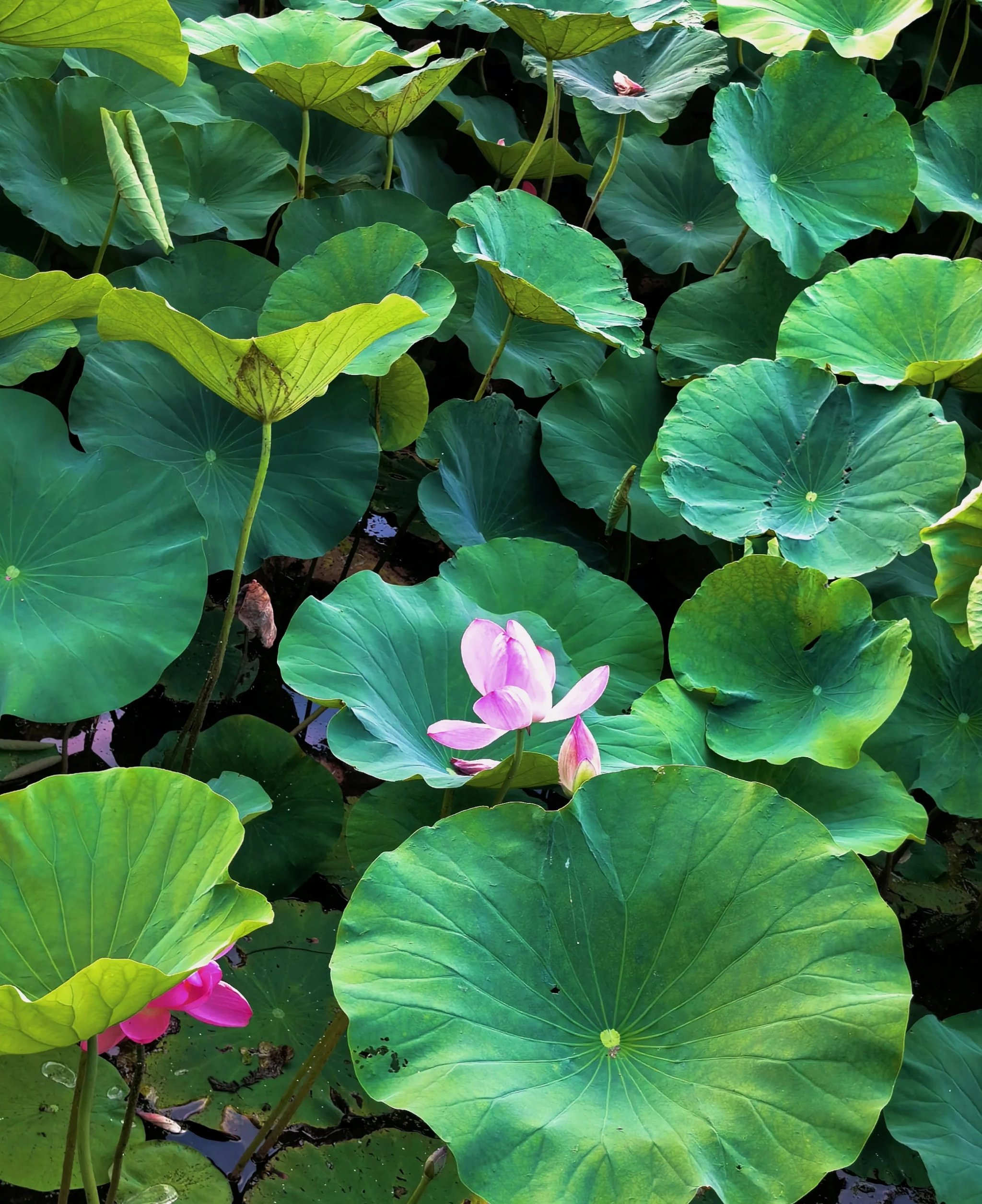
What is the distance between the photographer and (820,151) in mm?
1938

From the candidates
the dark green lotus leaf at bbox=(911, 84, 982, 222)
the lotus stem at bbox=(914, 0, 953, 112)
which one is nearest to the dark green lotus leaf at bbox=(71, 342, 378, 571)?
the dark green lotus leaf at bbox=(911, 84, 982, 222)

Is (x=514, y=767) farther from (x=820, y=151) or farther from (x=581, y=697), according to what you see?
(x=820, y=151)

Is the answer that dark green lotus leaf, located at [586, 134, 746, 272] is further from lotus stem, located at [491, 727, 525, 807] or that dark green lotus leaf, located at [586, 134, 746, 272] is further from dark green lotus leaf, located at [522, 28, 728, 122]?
lotus stem, located at [491, 727, 525, 807]

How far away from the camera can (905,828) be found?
1.23m

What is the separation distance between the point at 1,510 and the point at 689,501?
93 centimetres

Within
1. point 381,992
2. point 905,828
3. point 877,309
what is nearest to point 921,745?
point 905,828

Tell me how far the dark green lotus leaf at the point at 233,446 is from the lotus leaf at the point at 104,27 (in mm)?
422

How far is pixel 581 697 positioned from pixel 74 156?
139 cm

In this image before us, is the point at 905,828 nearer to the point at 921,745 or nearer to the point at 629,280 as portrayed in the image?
the point at 921,745

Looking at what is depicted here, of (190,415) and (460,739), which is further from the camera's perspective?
(190,415)

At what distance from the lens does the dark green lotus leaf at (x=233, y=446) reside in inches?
58.8

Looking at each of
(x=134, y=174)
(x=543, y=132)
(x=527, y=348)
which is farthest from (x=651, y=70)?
(x=134, y=174)

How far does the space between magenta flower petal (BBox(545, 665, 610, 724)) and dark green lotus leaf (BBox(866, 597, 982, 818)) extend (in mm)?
618

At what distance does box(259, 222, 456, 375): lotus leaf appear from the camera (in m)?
1.56
